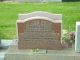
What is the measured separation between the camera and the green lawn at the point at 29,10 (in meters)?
5.01

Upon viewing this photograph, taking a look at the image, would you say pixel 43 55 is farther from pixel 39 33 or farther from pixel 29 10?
pixel 29 10

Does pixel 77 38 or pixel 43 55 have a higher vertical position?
pixel 77 38

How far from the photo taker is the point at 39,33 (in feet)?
8.29

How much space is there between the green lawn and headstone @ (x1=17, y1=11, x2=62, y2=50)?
1969mm

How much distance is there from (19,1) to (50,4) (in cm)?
95

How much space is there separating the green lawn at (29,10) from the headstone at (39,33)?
197 centimetres

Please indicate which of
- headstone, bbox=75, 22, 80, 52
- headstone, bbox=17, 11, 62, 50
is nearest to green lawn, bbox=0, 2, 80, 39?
headstone, bbox=17, 11, 62, 50

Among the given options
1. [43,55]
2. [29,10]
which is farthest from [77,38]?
[29,10]

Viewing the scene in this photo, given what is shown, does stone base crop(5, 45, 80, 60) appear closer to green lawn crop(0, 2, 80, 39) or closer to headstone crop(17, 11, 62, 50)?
headstone crop(17, 11, 62, 50)

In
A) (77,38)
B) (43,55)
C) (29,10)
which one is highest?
(29,10)

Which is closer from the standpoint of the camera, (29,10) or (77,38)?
(77,38)

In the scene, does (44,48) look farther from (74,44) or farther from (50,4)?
(50,4)

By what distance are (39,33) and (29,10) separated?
3.69 meters

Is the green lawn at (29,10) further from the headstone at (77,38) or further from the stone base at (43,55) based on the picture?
the headstone at (77,38)
